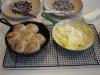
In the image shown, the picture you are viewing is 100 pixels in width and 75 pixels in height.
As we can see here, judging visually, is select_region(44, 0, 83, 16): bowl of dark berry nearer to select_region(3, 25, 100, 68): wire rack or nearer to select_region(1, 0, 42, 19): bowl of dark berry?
select_region(1, 0, 42, 19): bowl of dark berry

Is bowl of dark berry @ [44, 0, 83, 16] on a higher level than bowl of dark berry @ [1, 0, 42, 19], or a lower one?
higher

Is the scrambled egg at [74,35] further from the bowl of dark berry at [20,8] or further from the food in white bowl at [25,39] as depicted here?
the bowl of dark berry at [20,8]

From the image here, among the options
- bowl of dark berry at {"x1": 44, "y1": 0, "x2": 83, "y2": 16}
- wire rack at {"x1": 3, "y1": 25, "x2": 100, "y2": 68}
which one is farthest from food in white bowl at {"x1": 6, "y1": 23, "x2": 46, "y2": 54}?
bowl of dark berry at {"x1": 44, "y1": 0, "x2": 83, "y2": 16}

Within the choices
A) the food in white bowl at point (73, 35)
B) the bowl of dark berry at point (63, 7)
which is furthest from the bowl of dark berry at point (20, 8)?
the food in white bowl at point (73, 35)

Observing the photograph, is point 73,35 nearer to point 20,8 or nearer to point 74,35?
point 74,35

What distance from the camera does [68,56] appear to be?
73cm

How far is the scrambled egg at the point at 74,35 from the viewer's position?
739mm

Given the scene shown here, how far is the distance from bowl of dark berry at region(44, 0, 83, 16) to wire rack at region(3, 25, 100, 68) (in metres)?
0.20

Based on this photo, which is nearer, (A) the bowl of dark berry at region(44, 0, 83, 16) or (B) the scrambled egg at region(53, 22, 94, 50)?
(B) the scrambled egg at region(53, 22, 94, 50)

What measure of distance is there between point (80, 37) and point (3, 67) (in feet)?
1.06

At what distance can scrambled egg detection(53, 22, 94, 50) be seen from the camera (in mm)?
739

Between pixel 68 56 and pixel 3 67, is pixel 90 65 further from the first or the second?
pixel 3 67

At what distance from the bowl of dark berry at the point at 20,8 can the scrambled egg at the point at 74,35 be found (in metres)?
0.18

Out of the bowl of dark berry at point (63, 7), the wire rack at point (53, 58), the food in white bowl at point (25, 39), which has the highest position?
the bowl of dark berry at point (63, 7)
